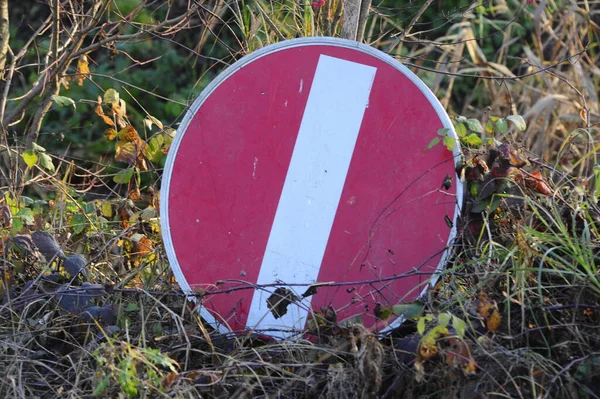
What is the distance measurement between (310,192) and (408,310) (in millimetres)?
377

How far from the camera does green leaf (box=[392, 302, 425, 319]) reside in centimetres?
182

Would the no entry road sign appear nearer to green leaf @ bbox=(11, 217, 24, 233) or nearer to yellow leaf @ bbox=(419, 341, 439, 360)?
yellow leaf @ bbox=(419, 341, 439, 360)

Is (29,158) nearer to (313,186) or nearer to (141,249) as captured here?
(141,249)

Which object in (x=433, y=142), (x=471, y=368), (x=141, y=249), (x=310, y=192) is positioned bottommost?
(x=141, y=249)

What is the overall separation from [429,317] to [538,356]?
0.83 ft

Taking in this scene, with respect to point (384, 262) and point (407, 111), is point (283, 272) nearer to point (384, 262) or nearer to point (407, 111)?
point (384, 262)

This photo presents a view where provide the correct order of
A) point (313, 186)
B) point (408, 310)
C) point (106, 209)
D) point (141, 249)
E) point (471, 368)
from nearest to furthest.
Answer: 1. point (471, 368)
2. point (408, 310)
3. point (313, 186)
4. point (141, 249)
5. point (106, 209)

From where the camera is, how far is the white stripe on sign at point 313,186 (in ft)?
6.51

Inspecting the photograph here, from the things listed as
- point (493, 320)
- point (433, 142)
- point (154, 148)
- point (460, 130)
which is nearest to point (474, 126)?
point (460, 130)

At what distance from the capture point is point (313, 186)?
1.99m

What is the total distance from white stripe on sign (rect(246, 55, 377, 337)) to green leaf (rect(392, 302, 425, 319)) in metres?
0.24

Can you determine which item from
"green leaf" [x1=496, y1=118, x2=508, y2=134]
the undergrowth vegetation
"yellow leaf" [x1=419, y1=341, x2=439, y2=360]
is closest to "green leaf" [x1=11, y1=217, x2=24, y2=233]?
the undergrowth vegetation

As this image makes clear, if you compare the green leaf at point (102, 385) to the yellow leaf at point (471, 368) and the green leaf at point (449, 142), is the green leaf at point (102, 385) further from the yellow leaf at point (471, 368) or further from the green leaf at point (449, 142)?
the green leaf at point (449, 142)

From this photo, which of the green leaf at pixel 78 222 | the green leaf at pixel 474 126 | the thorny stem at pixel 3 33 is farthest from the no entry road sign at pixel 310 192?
the thorny stem at pixel 3 33
